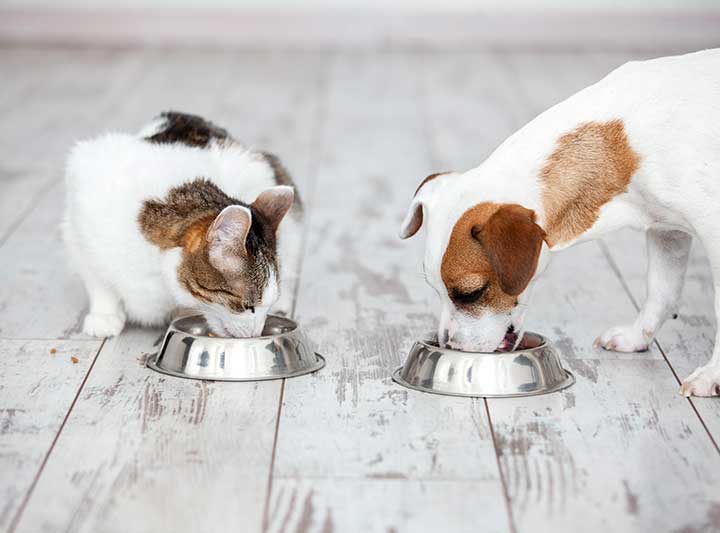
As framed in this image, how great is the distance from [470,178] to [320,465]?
0.78 m

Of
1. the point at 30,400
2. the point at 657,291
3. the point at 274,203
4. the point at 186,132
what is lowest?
the point at 30,400

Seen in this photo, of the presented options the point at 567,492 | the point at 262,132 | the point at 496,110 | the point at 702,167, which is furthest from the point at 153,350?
the point at 496,110

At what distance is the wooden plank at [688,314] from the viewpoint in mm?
2796

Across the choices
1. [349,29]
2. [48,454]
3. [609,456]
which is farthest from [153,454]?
[349,29]

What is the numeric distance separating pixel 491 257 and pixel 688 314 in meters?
1.12

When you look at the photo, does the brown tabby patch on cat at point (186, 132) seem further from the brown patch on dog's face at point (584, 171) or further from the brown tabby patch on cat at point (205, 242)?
the brown patch on dog's face at point (584, 171)

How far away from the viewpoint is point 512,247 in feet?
7.76

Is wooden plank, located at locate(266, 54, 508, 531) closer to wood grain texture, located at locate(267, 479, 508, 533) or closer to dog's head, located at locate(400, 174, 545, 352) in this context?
wood grain texture, located at locate(267, 479, 508, 533)

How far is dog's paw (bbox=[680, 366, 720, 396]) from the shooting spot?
262 cm

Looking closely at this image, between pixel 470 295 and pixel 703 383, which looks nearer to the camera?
pixel 470 295

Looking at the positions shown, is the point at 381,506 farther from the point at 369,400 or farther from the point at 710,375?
the point at 710,375

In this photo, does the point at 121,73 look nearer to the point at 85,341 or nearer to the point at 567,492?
the point at 85,341

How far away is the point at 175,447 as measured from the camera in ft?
7.68

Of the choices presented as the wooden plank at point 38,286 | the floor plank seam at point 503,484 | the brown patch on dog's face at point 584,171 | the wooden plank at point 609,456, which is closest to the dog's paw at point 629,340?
the wooden plank at point 609,456
